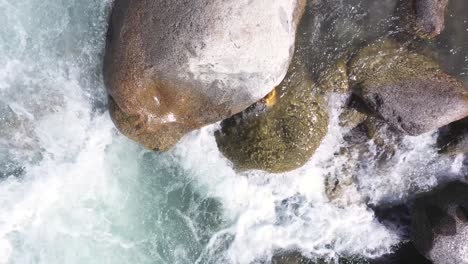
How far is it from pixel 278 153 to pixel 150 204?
76.8 inches

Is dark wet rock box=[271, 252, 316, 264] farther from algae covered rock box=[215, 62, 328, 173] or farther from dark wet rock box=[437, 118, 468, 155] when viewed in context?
dark wet rock box=[437, 118, 468, 155]

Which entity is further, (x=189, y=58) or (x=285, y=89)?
(x=285, y=89)

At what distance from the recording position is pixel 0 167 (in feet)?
17.3

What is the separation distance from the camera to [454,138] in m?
5.43

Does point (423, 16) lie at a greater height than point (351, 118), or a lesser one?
greater

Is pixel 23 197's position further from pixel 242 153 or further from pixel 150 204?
pixel 242 153

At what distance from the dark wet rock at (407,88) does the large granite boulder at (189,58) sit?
38.5 inches

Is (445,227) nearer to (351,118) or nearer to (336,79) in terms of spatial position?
(351,118)

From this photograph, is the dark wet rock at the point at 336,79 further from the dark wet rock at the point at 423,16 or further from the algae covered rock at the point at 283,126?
the dark wet rock at the point at 423,16

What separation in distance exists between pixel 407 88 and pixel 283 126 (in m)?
1.36

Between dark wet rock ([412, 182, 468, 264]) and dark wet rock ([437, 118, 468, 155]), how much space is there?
1.74ft

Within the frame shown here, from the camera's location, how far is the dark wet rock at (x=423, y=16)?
4.79 meters

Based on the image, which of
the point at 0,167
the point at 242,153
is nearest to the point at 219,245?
the point at 242,153

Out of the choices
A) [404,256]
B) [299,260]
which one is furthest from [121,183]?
[404,256]
